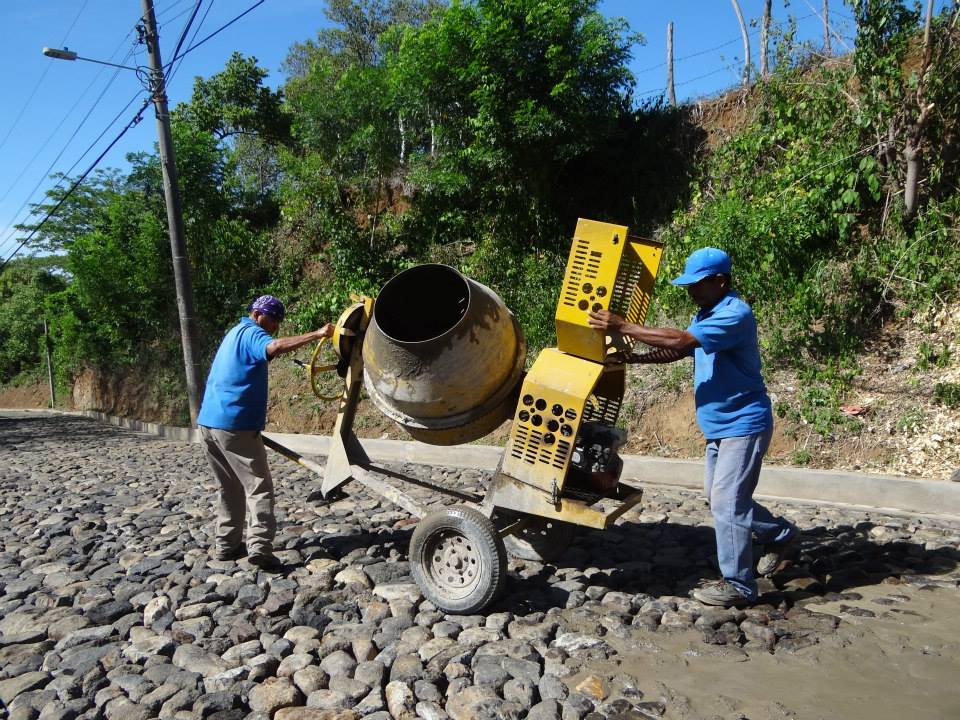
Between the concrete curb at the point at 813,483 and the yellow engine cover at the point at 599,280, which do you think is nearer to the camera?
the yellow engine cover at the point at 599,280

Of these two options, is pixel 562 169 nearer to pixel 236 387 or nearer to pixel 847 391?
pixel 847 391

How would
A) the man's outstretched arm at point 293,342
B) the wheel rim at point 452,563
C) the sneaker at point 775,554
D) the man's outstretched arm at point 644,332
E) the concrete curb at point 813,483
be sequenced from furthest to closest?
the concrete curb at point 813,483
the man's outstretched arm at point 293,342
the sneaker at point 775,554
the wheel rim at point 452,563
the man's outstretched arm at point 644,332

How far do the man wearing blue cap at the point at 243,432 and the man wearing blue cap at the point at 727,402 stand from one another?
2.13 meters

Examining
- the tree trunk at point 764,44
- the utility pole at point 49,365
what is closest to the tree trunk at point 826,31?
the tree trunk at point 764,44

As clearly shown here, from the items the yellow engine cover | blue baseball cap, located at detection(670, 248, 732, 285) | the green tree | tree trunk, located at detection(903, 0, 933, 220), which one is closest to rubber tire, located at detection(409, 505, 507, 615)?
the yellow engine cover

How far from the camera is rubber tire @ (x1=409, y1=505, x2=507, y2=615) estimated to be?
3.66 metres

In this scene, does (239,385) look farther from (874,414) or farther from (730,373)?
(874,414)

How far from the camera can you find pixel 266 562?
4484 mm

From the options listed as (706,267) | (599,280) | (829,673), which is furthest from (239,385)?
(829,673)

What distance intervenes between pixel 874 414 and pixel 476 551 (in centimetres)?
530

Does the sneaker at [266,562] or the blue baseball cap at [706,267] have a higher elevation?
the blue baseball cap at [706,267]

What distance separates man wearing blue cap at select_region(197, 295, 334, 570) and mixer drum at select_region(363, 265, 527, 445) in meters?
0.46

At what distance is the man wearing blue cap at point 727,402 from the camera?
3.60m

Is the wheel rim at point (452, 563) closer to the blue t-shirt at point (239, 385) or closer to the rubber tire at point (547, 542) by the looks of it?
the rubber tire at point (547, 542)
